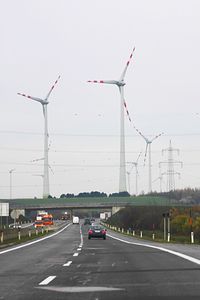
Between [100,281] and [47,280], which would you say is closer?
[100,281]

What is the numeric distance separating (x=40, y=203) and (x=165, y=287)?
11885 centimetres

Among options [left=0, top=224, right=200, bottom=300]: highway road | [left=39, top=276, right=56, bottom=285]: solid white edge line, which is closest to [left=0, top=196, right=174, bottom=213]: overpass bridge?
[left=0, top=224, right=200, bottom=300]: highway road

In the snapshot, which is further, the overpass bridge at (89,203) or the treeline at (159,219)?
the overpass bridge at (89,203)

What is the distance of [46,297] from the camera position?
13.2 metres

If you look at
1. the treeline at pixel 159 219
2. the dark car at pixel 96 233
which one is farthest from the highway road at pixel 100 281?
the treeline at pixel 159 219

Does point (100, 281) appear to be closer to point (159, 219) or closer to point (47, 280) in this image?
point (47, 280)

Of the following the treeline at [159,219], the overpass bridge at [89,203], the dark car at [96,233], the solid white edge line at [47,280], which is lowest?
the solid white edge line at [47,280]

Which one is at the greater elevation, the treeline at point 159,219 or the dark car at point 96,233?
the treeline at point 159,219

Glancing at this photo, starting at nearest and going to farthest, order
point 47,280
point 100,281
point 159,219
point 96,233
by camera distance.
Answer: point 100,281 → point 47,280 → point 96,233 → point 159,219

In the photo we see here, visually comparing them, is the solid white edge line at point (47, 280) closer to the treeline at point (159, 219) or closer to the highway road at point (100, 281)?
the highway road at point (100, 281)

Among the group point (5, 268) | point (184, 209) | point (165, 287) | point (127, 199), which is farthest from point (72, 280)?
point (127, 199)

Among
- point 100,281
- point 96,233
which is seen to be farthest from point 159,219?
point 100,281

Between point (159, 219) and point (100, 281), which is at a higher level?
point (159, 219)

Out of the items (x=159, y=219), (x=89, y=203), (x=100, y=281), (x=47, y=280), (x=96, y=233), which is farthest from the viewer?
(x=89, y=203)
